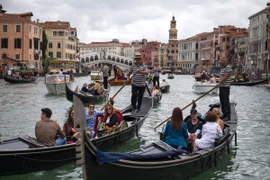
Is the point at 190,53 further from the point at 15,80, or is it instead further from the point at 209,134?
the point at 209,134

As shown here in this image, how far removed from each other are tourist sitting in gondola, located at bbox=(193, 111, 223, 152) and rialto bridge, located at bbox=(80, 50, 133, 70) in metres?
59.3

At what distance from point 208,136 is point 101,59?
60.7 meters

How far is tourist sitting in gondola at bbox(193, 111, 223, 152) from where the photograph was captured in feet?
15.3

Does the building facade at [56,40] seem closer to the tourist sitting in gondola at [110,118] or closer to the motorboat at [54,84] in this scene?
the motorboat at [54,84]

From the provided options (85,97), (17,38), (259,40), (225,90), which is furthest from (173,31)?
(225,90)

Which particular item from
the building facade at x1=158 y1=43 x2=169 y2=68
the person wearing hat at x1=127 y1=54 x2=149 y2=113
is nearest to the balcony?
the person wearing hat at x1=127 y1=54 x2=149 y2=113

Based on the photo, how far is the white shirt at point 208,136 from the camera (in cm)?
467

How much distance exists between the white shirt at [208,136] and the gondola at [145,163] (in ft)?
0.23

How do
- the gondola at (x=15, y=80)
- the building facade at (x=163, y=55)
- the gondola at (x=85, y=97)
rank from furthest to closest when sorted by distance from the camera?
the building facade at (x=163, y=55), the gondola at (x=15, y=80), the gondola at (x=85, y=97)

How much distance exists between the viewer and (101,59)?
65000mm

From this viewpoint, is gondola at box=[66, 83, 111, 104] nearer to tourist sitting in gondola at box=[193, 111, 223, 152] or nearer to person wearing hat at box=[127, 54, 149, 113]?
person wearing hat at box=[127, 54, 149, 113]

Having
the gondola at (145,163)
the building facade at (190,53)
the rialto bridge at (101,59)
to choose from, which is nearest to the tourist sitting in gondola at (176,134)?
the gondola at (145,163)

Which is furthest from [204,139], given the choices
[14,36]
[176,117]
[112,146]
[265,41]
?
[265,41]

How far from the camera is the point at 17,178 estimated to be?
4.41m
